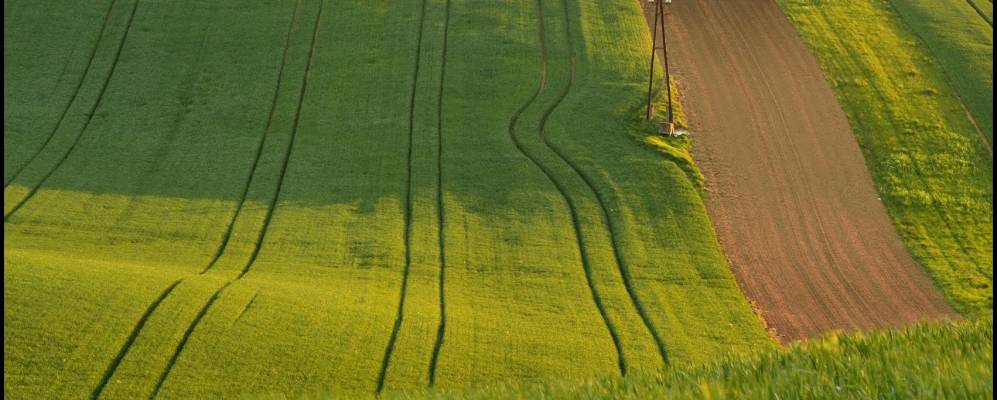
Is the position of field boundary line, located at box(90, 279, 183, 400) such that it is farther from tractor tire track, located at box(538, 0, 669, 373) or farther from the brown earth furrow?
the brown earth furrow

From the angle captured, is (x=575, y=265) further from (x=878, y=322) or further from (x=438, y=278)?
(x=878, y=322)

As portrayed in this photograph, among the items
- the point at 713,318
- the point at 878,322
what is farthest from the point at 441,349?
the point at 878,322

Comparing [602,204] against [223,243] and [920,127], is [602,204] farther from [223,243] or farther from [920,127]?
[920,127]

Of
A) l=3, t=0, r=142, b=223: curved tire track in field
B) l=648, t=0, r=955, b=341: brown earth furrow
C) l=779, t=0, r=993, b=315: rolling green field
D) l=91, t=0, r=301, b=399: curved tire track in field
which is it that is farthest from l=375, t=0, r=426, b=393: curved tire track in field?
l=779, t=0, r=993, b=315: rolling green field

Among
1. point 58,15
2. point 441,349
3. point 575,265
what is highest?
point 441,349

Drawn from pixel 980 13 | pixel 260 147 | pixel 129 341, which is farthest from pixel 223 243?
pixel 980 13

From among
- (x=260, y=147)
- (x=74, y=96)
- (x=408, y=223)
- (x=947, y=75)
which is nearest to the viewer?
(x=408, y=223)
